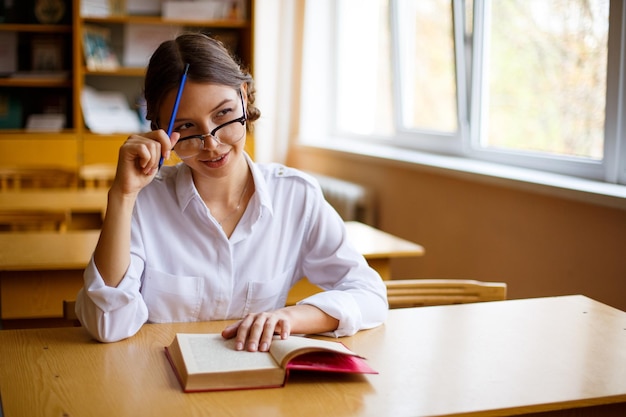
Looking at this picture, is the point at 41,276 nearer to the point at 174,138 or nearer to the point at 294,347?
the point at 174,138

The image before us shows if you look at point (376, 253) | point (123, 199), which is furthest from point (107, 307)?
point (376, 253)

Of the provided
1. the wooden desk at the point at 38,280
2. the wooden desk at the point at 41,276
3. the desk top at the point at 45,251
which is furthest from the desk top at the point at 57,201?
the wooden desk at the point at 38,280

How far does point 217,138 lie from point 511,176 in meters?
1.74

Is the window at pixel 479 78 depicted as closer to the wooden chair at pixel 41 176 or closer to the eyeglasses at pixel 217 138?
the eyeglasses at pixel 217 138

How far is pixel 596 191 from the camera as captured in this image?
8.52ft

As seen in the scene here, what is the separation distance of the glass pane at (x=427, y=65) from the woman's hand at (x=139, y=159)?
2639 mm

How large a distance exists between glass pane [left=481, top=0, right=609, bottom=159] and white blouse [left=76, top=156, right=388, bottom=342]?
1.57m

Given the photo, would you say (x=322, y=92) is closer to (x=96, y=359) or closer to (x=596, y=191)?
(x=596, y=191)

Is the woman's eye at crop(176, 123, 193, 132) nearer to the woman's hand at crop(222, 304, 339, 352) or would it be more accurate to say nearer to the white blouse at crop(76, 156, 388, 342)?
the white blouse at crop(76, 156, 388, 342)

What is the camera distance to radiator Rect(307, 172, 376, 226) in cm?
430

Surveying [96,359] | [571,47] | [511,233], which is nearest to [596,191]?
[511,233]

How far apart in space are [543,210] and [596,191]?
0.31 meters

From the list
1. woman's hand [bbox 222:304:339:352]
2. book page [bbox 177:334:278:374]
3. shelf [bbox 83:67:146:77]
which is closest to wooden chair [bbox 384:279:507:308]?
woman's hand [bbox 222:304:339:352]

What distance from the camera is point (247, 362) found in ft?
4.16
